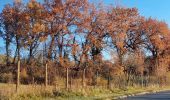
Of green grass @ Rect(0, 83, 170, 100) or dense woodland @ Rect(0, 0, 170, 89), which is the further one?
dense woodland @ Rect(0, 0, 170, 89)

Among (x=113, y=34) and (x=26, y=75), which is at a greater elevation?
(x=113, y=34)

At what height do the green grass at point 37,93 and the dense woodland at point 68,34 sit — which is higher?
the dense woodland at point 68,34

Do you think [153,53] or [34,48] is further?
[153,53]

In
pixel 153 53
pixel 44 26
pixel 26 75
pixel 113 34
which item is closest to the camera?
pixel 26 75

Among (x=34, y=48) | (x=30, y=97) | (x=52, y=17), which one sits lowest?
(x=30, y=97)

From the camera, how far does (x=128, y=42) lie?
72062 mm

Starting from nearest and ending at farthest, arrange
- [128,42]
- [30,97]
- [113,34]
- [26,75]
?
[30,97] < [26,75] < [113,34] < [128,42]

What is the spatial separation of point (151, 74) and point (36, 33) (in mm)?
29680

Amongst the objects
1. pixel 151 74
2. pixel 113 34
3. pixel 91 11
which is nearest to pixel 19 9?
pixel 91 11

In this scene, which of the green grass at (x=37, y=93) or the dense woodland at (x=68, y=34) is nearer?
the green grass at (x=37, y=93)

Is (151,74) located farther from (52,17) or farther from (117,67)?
(52,17)

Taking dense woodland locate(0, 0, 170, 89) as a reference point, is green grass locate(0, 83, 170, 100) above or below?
below

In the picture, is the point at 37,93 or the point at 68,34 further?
the point at 68,34

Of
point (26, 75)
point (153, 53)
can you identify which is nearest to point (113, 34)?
point (26, 75)
